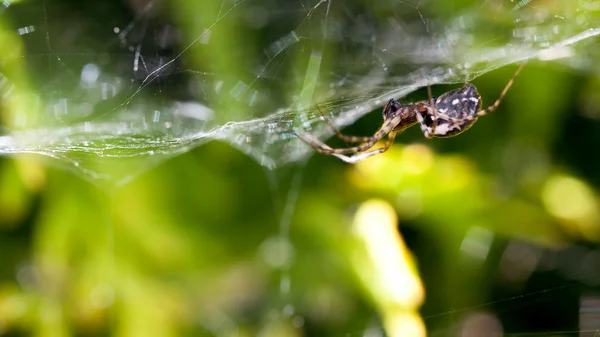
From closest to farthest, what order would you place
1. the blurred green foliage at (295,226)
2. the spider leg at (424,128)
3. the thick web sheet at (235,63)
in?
1. the thick web sheet at (235,63)
2. the spider leg at (424,128)
3. the blurred green foliage at (295,226)

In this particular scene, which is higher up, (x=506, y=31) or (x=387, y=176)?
(x=506, y=31)

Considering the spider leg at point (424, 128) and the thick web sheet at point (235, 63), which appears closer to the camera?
the thick web sheet at point (235, 63)

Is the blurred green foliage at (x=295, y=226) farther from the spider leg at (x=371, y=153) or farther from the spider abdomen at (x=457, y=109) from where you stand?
the spider abdomen at (x=457, y=109)

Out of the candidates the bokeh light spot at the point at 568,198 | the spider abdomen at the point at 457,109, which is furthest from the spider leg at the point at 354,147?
the bokeh light spot at the point at 568,198

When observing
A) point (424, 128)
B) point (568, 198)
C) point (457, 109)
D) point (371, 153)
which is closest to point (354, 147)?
point (371, 153)

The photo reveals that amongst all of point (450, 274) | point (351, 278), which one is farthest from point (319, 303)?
point (450, 274)

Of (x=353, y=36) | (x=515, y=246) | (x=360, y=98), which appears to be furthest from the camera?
(x=515, y=246)

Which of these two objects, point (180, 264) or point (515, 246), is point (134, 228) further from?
point (515, 246)
